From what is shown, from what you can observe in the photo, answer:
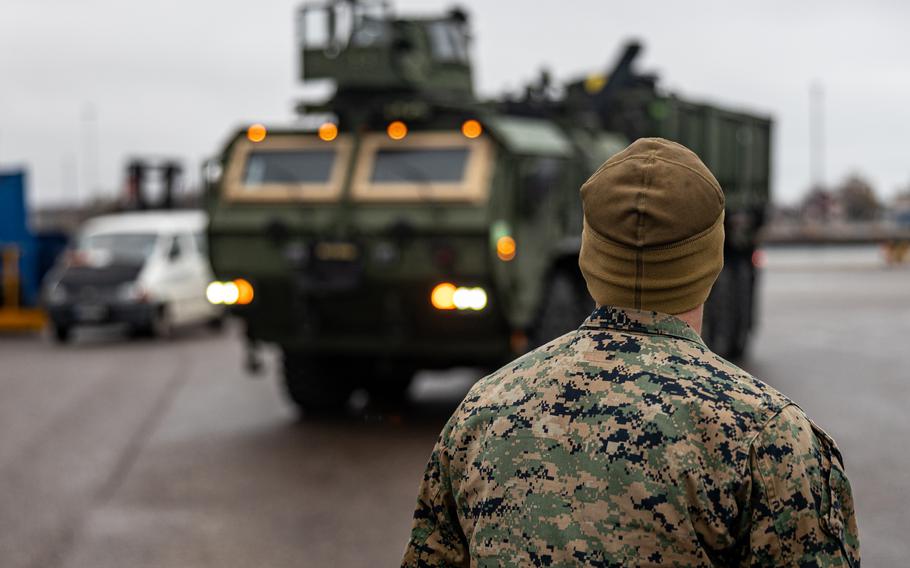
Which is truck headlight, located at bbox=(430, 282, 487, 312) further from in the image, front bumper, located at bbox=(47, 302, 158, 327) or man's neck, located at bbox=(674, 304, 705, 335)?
front bumper, located at bbox=(47, 302, 158, 327)

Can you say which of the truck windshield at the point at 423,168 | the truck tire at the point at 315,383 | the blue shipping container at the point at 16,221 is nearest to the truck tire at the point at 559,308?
the truck windshield at the point at 423,168

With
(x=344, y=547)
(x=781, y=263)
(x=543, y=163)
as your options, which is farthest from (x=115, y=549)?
(x=781, y=263)

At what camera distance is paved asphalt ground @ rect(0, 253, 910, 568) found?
644cm

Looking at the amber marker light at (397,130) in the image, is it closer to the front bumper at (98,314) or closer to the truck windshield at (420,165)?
the truck windshield at (420,165)

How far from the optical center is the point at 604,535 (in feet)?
6.49

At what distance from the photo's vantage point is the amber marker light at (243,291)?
32.8 feet

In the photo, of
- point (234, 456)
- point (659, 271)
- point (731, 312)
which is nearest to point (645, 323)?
point (659, 271)

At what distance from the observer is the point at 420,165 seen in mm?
9711

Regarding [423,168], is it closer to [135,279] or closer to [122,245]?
[135,279]

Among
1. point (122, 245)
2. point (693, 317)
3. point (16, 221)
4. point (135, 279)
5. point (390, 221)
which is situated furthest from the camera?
point (16, 221)

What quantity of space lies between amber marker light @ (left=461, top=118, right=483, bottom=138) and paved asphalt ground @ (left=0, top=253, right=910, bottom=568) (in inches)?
89.1

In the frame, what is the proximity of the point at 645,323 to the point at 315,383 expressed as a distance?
8704 mm

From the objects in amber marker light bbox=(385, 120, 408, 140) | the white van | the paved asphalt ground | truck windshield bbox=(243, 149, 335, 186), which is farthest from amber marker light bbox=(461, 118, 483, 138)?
the white van

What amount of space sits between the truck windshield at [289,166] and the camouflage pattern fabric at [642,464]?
26.1 feet
